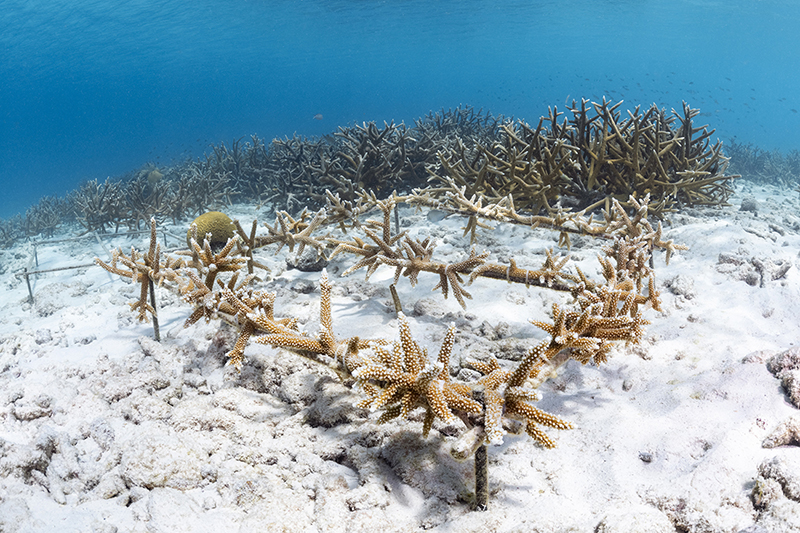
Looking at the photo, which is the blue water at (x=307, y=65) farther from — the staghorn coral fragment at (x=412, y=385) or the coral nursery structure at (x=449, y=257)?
the staghorn coral fragment at (x=412, y=385)

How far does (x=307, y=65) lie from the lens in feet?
316

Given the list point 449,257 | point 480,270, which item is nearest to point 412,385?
point 480,270

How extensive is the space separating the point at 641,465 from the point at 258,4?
4790cm

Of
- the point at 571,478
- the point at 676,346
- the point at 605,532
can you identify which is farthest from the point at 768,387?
the point at 605,532

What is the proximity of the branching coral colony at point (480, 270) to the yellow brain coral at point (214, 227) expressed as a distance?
0.48 ft

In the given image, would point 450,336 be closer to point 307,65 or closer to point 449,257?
point 449,257

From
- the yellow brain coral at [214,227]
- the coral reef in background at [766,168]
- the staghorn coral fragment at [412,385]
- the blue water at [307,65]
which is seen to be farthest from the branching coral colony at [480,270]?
the coral reef in background at [766,168]

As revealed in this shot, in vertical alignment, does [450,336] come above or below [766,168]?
above

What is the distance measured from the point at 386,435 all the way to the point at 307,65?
10918cm

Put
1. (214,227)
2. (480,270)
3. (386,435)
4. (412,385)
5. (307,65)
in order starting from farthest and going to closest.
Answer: (307,65) < (214,227) < (480,270) < (386,435) < (412,385)

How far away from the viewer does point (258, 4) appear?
127ft

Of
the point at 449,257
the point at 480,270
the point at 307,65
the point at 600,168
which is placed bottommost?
the point at 449,257

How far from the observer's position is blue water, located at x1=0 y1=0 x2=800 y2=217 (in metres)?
39.9

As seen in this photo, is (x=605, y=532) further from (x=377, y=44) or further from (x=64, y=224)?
(x=377, y=44)
